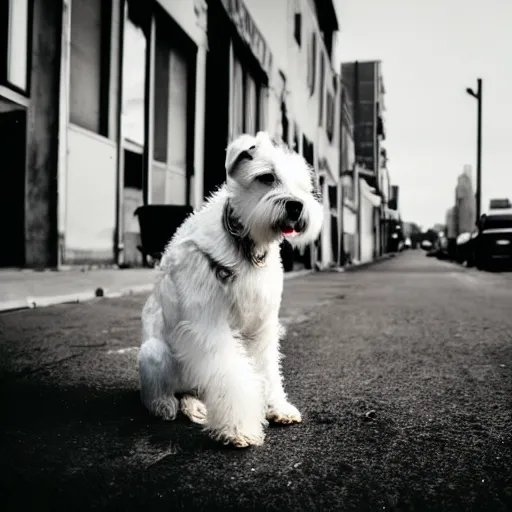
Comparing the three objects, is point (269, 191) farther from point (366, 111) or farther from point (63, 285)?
point (366, 111)

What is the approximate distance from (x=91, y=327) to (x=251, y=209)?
12.5 feet

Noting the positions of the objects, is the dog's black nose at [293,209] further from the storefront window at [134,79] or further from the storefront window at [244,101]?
the storefront window at [244,101]

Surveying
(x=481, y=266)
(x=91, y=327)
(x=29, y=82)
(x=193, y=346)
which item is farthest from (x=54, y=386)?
(x=481, y=266)

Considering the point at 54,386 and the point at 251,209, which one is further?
the point at 54,386

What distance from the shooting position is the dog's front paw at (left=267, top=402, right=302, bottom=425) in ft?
9.37

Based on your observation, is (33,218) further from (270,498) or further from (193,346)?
(270,498)

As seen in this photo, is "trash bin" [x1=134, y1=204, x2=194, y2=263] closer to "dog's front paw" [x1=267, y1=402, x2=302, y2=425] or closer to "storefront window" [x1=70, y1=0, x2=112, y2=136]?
"storefront window" [x1=70, y1=0, x2=112, y2=136]

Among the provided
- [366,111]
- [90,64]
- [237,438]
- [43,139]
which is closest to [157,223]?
[43,139]

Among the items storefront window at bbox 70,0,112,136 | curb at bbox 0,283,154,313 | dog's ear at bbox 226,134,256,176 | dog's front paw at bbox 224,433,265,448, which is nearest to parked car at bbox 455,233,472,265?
curb at bbox 0,283,154,313

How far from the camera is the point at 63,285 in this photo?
758cm

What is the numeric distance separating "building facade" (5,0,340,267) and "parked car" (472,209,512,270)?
9.34 metres

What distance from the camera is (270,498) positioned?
6.45ft

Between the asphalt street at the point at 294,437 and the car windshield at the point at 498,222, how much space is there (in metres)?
18.7

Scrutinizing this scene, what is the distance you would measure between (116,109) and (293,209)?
7244 mm
